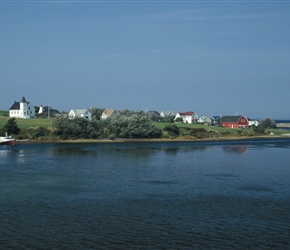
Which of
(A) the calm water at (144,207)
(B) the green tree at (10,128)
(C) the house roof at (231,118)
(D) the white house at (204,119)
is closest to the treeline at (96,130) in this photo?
(B) the green tree at (10,128)

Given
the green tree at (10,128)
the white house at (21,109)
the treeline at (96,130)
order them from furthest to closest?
the white house at (21,109)
the treeline at (96,130)
the green tree at (10,128)

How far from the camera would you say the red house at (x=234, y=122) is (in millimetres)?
145875

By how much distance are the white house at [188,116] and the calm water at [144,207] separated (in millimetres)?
117106

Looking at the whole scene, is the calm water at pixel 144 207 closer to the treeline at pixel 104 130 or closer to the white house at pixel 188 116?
the treeline at pixel 104 130

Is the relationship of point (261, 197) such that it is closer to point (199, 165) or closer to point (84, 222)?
point (84, 222)

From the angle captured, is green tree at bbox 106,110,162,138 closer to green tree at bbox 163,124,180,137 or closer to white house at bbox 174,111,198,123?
green tree at bbox 163,124,180,137

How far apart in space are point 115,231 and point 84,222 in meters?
2.41

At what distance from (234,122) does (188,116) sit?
23438 millimetres

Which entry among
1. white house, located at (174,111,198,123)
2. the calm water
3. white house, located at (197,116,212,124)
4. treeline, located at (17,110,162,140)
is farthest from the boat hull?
white house, located at (197,116,212,124)

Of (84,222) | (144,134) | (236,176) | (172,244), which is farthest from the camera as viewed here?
(144,134)

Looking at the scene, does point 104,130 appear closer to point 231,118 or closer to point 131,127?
point 131,127

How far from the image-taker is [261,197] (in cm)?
3050

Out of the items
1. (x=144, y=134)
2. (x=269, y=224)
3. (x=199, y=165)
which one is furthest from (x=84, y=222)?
(x=144, y=134)

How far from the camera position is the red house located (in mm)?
145875
